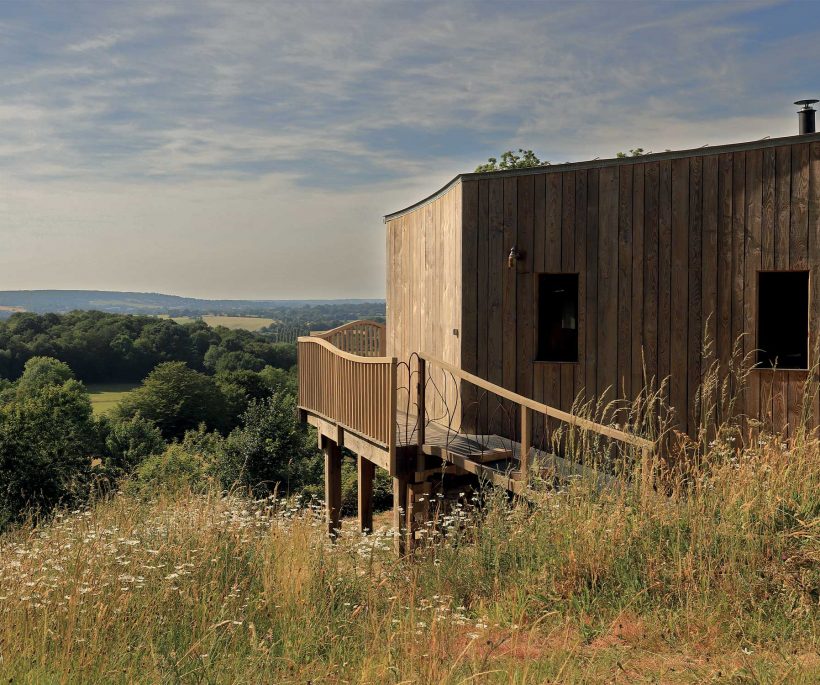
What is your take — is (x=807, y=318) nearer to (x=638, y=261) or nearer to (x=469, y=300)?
(x=638, y=261)

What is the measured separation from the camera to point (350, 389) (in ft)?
29.2

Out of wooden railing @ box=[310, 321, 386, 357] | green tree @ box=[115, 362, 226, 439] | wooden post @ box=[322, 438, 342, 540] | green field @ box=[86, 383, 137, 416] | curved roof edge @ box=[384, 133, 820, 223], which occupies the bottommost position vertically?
green field @ box=[86, 383, 137, 416]

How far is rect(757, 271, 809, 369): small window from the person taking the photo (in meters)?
7.86

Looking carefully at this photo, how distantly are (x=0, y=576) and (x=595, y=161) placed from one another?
282 inches

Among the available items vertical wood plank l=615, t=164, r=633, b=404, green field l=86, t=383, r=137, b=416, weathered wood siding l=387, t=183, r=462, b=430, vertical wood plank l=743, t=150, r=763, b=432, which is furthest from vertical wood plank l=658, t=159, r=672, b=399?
green field l=86, t=383, r=137, b=416

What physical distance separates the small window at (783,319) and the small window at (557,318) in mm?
2071

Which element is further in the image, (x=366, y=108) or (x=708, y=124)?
(x=366, y=108)

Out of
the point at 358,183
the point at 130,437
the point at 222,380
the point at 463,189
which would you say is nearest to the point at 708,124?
the point at 463,189

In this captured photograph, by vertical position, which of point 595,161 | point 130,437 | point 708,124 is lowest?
point 130,437

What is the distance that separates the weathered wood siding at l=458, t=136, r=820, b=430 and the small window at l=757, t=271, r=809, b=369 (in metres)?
0.13

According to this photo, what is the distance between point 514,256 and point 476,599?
539 cm

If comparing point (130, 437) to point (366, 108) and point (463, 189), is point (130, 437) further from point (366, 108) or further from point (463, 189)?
point (463, 189)

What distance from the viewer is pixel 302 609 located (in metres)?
3.71

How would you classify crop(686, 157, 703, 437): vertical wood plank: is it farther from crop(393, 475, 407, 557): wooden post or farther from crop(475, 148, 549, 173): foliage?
crop(475, 148, 549, 173): foliage
